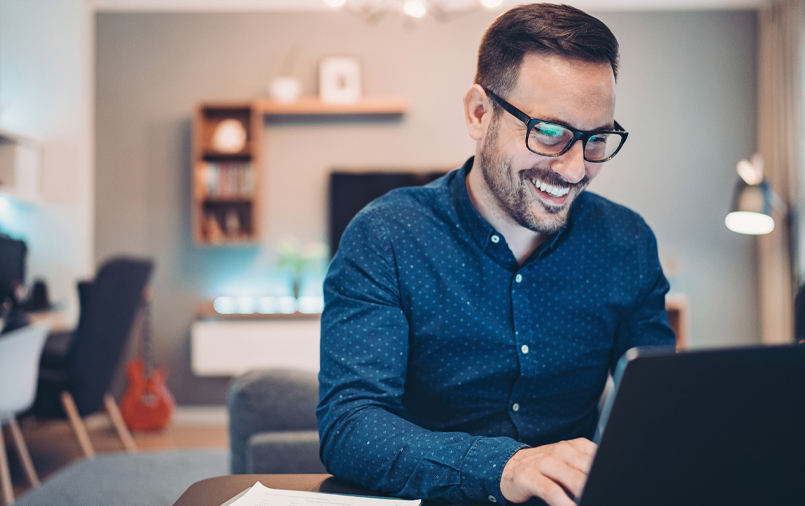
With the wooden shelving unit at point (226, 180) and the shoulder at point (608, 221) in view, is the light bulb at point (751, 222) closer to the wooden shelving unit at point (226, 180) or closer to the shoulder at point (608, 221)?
the shoulder at point (608, 221)

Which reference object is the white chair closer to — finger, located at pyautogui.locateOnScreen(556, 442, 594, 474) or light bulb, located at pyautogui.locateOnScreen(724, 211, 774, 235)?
finger, located at pyautogui.locateOnScreen(556, 442, 594, 474)

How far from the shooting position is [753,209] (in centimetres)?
309

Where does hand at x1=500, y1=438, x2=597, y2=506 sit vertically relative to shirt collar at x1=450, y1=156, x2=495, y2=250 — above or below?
below

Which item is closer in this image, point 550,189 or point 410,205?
point 550,189

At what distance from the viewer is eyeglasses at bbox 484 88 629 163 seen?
35.2 inches

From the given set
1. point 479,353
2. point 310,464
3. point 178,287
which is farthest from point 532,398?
point 178,287

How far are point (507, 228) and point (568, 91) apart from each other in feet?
0.88

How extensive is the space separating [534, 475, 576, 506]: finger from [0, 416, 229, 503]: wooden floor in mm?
2741

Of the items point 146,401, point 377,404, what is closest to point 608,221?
point 377,404

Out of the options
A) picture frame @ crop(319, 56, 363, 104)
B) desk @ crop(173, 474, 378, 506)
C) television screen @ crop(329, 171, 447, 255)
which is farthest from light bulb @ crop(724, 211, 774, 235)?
desk @ crop(173, 474, 378, 506)

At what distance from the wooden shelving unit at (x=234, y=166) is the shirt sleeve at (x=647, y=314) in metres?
2.98

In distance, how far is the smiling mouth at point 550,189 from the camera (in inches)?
37.4

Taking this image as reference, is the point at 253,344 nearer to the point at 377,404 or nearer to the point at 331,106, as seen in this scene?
the point at 331,106

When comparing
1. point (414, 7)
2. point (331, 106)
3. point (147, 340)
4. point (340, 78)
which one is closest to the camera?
point (414, 7)
